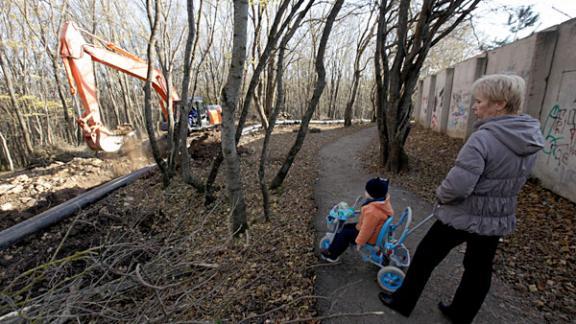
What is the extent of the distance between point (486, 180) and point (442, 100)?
1058 centimetres

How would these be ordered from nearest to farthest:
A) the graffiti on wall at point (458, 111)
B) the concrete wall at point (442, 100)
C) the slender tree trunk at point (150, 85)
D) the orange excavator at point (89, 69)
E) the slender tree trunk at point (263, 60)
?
the slender tree trunk at point (263, 60), the slender tree trunk at point (150, 85), the orange excavator at point (89, 69), the graffiti on wall at point (458, 111), the concrete wall at point (442, 100)

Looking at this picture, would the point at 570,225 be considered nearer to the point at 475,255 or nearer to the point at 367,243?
the point at 475,255

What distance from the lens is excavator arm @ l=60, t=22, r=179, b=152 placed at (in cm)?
723

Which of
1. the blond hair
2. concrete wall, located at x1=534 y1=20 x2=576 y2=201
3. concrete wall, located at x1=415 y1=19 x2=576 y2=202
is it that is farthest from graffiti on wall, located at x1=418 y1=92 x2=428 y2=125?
the blond hair

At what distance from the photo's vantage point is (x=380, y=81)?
6473 millimetres

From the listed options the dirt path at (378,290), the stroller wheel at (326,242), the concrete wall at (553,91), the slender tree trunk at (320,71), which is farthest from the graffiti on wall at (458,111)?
the stroller wheel at (326,242)

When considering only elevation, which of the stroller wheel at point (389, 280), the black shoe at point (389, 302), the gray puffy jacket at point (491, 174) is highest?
the gray puffy jacket at point (491, 174)

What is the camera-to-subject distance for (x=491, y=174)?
5.53 ft

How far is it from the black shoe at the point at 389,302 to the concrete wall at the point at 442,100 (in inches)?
382

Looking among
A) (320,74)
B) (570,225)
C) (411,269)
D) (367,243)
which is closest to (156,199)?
(320,74)

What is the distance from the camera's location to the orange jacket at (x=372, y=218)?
246 centimetres

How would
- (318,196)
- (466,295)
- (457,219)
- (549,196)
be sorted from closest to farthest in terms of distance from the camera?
(457,219) < (466,295) < (549,196) < (318,196)

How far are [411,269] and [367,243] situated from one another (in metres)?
0.59

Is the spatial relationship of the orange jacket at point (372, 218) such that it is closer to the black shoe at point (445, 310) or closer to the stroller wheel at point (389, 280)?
the stroller wheel at point (389, 280)
